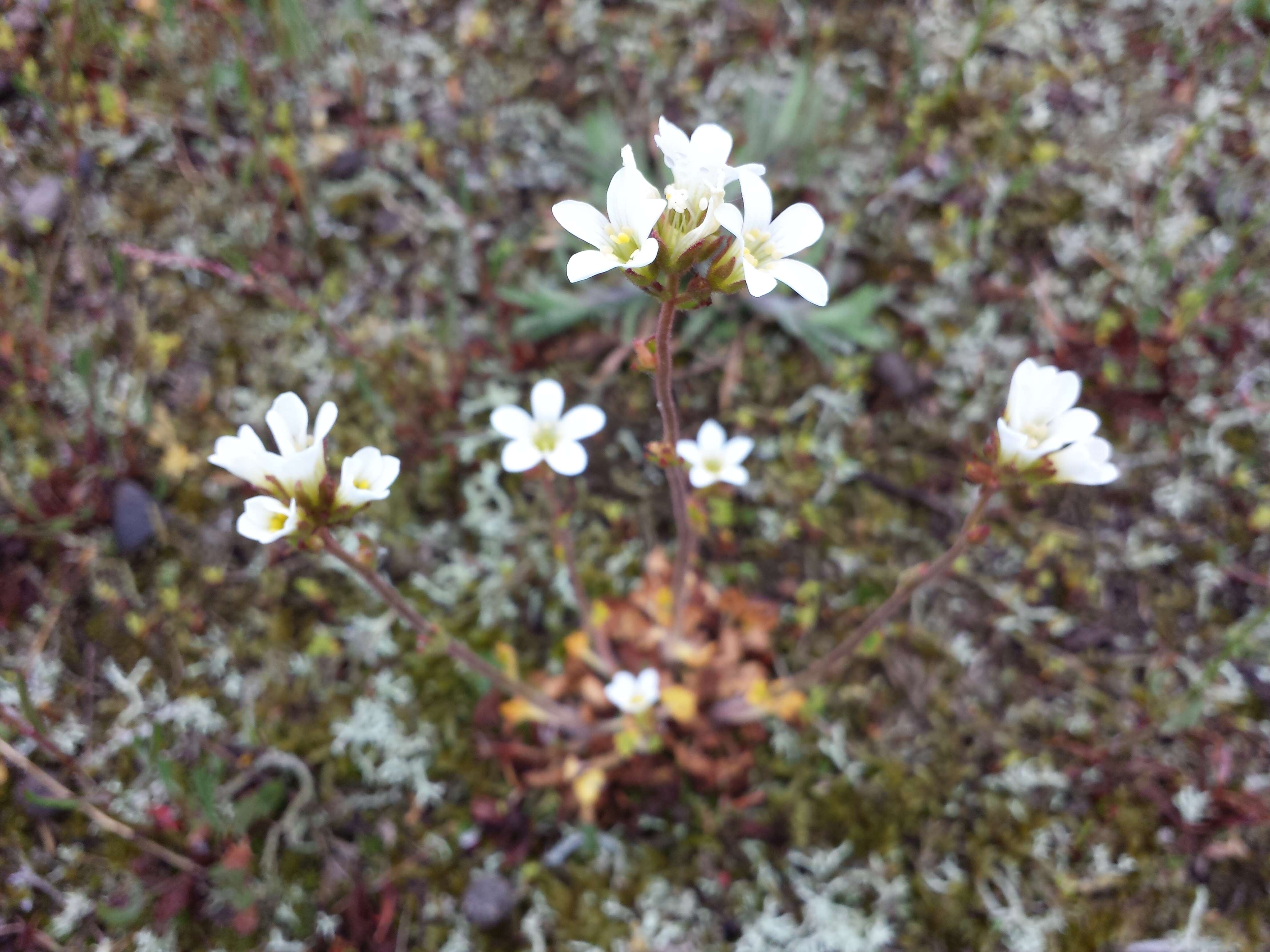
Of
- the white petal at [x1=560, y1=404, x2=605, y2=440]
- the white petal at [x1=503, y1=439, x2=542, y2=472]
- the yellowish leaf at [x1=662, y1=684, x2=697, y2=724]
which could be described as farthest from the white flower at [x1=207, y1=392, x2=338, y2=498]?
the yellowish leaf at [x1=662, y1=684, x2=697, y2=724]

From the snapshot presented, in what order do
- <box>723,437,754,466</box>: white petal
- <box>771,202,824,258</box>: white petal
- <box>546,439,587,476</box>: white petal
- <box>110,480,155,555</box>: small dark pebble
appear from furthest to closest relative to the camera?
<box>110,480,155,555</box>: small dark pebble < <box>723,437,754,466</box>: white petal < <box>546,439,587,476</box>: white petal < <box>771,202,824,258</box>: white petal

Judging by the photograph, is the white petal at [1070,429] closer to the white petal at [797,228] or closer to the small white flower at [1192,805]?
the white petal at [797,228]

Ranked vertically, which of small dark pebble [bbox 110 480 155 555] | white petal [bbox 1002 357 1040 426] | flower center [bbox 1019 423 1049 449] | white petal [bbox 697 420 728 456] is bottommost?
flower center [bbox 1019 423 1049 449]

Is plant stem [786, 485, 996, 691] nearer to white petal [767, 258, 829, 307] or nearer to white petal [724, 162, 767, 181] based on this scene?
white petal [767, 258, 829, 307]

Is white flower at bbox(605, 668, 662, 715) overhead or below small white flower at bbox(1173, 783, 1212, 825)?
overhead

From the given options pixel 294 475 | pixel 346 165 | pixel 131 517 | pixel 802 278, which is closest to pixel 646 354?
pixel 802 278

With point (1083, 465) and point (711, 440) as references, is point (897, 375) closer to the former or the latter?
point (711, 440)

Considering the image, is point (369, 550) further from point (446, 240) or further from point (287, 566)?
point (446, 240)
